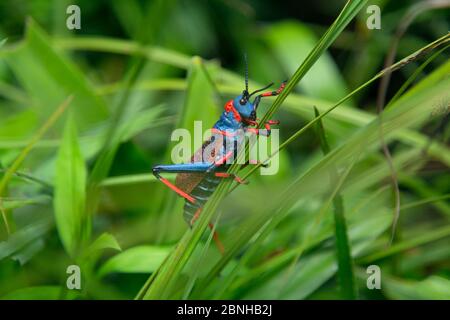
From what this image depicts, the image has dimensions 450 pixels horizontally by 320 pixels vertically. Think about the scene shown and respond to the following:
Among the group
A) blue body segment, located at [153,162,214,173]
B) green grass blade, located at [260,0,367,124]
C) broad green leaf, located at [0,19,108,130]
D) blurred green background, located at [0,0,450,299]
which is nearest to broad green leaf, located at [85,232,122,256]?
blurred green background, located at [0,0,450,299]

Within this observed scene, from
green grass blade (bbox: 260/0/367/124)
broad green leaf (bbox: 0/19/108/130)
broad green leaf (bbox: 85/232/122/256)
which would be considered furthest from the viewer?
broad green leaf (bbox: 0/19/108/130)

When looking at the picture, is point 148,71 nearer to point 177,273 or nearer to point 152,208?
point 152,208

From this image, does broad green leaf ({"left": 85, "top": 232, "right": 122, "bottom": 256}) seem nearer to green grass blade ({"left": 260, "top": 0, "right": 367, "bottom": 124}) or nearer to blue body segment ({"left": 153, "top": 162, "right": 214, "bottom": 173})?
blue body segment ({"left": 153, "top": 162, "right": 214, "bottom": 173})

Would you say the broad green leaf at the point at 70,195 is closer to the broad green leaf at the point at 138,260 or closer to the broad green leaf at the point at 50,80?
the broad green leaf at the point at 138,260

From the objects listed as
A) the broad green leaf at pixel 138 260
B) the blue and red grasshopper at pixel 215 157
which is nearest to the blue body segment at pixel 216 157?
the blue and red grasshopper at pixel 215 157

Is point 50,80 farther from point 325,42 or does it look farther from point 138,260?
point 325,42

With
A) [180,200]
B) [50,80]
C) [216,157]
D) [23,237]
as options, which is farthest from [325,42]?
[50,80]
